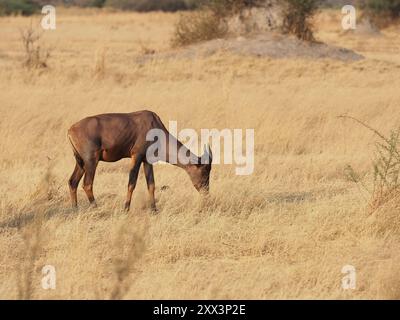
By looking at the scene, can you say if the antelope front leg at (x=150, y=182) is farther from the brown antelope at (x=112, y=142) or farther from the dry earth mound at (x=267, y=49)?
the dry earth mound at (x=267, y=49)

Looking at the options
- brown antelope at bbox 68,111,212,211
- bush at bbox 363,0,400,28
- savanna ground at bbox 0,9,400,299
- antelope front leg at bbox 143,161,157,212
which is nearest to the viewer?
savanna ground at bbox 0,9,400,299

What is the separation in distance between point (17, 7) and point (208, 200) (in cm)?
5316

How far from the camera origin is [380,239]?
308 inches

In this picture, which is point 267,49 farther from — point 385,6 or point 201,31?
point 385,6

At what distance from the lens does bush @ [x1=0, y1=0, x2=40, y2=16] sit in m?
55.3

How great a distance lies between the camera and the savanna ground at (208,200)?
6.56 meters

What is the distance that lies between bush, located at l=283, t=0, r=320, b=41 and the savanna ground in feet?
23.3

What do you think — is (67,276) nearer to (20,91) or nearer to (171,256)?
(171,256)

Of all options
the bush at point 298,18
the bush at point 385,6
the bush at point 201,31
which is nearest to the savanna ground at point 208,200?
the bush at point 298,18

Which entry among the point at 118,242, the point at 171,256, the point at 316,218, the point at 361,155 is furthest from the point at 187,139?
the point at 118,242

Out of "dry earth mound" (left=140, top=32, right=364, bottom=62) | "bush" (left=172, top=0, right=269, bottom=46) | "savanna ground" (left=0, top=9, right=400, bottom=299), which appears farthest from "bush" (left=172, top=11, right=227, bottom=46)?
"savanna ground" (left=0, top=9, right=400, bottom=299)

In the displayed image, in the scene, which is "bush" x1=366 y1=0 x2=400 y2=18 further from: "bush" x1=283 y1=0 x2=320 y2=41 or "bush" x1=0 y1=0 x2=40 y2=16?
"bush" x1=0 y1=0 x2=40 y2=16

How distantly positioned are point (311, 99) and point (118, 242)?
33.9 feet
